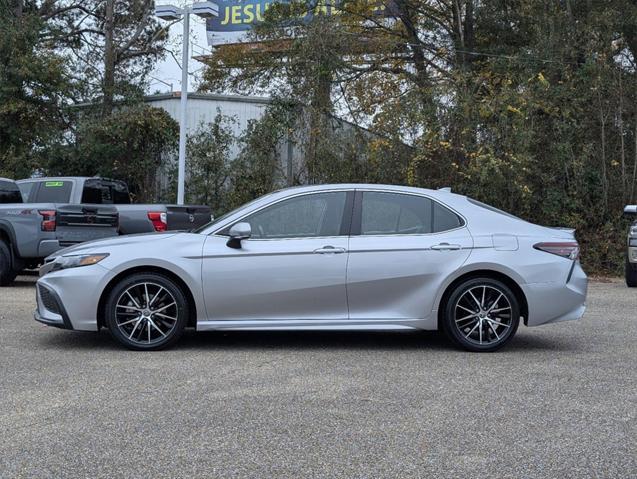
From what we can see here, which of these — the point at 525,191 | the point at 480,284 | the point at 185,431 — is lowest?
the point at 185,431

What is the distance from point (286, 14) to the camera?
69.4 ft

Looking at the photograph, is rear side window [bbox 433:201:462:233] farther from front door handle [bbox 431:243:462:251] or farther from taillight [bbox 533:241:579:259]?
taillight [bbox 533:241:579:259]

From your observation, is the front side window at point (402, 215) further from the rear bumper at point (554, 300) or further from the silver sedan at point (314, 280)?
the rear bumper at point (554, 300)

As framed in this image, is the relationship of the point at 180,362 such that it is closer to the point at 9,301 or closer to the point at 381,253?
the point at 381,253

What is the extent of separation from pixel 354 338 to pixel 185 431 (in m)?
3.59

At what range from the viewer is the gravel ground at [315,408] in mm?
4320

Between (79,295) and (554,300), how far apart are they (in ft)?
14.4

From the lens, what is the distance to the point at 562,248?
24.7ft

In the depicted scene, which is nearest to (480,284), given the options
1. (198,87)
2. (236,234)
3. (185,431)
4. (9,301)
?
(236,234)

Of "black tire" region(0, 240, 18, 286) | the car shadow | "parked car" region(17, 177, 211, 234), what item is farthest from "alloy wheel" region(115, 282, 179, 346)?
"black tire" region(0, 240, 18, 286)

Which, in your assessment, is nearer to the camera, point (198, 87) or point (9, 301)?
point (9, 301)

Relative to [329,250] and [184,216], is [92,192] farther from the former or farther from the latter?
[329,250]

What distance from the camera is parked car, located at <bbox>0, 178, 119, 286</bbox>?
12.4 metres

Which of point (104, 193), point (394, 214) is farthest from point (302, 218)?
point (104, 193)
